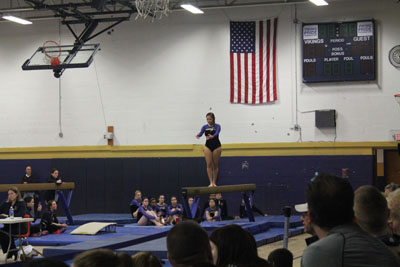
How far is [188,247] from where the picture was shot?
9.48 feet

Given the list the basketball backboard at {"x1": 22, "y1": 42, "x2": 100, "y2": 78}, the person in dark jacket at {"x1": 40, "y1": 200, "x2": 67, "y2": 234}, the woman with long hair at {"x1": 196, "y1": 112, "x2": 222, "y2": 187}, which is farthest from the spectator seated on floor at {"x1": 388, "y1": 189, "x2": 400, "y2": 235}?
the basketball backboard at {"x1": 22, "y1": 42, "x2": 100, "y2": 78}

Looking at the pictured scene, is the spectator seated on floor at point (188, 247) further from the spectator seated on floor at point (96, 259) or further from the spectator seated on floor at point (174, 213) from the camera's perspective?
the spectator seated on floor at point (174, 213)

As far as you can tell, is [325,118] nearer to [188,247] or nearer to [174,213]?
[174,213]

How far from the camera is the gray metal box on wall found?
1983 cm

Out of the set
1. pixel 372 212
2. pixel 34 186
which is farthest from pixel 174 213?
pixel 372 212

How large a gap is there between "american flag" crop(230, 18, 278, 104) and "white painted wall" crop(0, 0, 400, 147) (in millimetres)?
289

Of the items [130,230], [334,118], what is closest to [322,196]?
[130,230]

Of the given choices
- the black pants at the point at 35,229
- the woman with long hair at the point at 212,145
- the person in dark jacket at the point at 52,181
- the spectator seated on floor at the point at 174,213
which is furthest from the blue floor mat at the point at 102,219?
the woman with long hair at the point at 212,145

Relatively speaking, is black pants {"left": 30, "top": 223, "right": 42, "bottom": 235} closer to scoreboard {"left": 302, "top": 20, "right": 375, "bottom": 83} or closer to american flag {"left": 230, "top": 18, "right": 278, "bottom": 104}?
american flag {"left": 230, "top": 18, "right": 278, "bottom": 104}

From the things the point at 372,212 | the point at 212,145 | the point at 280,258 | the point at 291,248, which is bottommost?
the point at 291,248

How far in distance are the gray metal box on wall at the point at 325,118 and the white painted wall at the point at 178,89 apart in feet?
0.78

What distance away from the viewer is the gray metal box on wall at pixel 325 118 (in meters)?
19.8

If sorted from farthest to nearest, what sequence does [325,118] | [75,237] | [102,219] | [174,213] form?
1. [325,118]
2. [102,219]
3. [174,213]
4. [75,237]

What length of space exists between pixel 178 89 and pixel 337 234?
62.1ft
